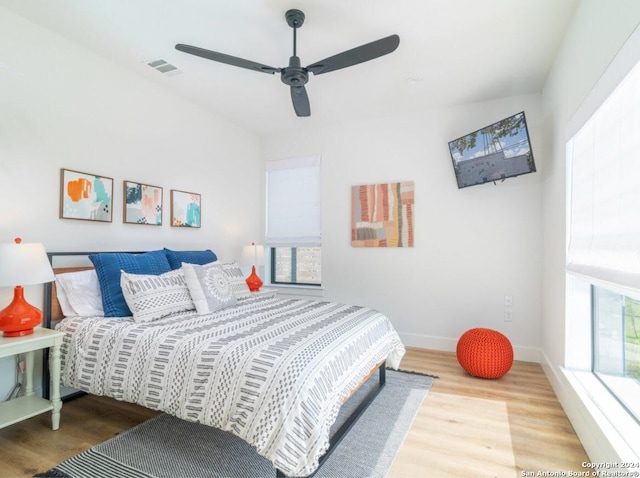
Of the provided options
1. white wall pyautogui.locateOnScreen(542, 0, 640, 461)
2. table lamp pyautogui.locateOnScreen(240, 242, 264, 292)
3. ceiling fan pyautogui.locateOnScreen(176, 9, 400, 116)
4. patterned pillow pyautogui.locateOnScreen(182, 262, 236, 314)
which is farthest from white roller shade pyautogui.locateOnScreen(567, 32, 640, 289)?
table lamp pyautogui.locateOnScreen(240, 242, 264, 292)

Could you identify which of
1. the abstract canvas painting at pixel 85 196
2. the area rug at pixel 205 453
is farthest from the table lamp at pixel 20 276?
the area rug at pixel 205 453

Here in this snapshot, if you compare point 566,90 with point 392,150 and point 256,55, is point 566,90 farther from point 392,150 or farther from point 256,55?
point 256,55

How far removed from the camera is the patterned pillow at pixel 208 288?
2.56 meters

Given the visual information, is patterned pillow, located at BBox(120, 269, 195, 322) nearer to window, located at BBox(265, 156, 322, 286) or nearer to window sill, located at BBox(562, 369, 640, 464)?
window, located at BBox(265, 156, 322, 286)

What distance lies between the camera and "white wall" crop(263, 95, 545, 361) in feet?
11.3

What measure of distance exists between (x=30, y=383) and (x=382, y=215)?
340 cm

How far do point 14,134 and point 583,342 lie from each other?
4047 millimetres

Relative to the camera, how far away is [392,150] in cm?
401

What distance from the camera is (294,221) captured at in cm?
457

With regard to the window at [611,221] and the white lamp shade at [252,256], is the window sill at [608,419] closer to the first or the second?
the window at [611,221]

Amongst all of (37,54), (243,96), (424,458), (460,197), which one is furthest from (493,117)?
(37,54)

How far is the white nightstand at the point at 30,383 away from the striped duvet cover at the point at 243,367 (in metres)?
0.09

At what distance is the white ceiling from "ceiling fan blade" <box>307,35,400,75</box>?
344mm

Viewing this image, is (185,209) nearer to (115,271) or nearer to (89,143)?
(89,143)
